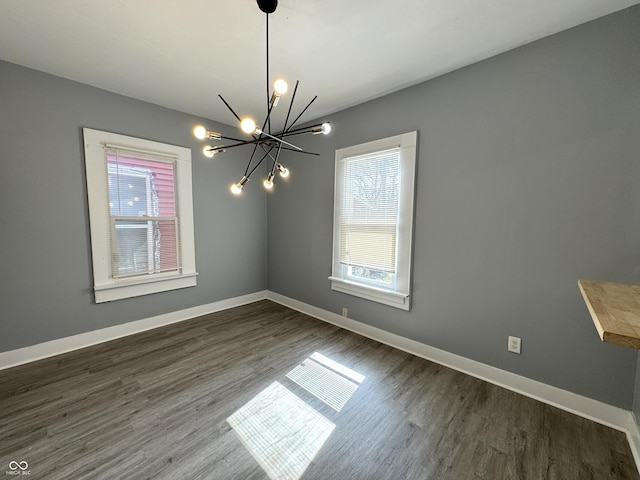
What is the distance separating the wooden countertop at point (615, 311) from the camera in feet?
2.86

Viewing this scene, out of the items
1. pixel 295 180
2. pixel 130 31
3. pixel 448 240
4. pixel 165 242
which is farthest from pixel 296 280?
pixel 130 31

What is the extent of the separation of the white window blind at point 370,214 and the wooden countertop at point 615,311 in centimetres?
156

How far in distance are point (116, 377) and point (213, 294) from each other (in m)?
1.60

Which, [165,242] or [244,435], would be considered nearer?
[244,435]

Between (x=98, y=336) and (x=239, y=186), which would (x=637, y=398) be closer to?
(x=239, y=186)

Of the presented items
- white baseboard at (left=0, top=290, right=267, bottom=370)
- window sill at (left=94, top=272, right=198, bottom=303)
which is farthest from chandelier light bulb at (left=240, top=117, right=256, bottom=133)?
white baseboard at (left=0, top=290, right=267, bottom=370)

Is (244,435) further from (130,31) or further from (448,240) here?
(130,31)

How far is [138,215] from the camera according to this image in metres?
2.97

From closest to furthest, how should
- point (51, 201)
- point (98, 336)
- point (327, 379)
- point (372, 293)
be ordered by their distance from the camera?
point (327, 379) → point (51, 201) → point (98, 336) → point (372, 293)

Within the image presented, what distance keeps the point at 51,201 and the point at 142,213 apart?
0.75 m

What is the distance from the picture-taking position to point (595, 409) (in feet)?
5.77

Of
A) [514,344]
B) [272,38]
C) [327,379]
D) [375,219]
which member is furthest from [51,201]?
[514,344]

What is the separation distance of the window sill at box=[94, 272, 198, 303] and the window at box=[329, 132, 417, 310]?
2.03m

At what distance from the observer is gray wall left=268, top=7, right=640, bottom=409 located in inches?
65.2
